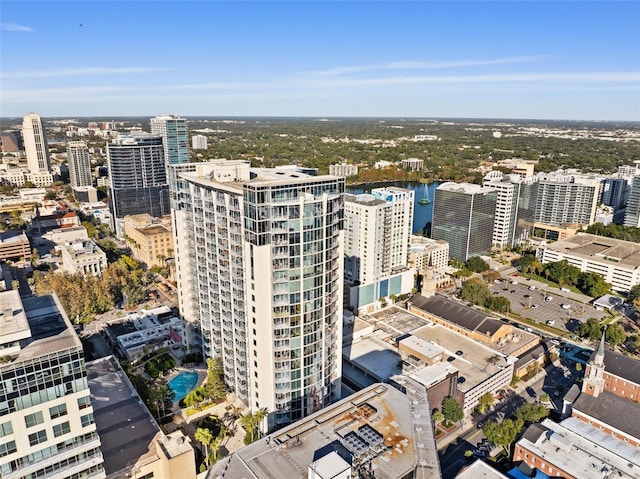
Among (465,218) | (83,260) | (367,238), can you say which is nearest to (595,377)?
(367,238)

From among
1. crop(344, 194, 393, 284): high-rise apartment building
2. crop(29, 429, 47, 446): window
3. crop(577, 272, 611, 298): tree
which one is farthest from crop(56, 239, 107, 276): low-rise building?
crop(577, 272, 611, 298): tree

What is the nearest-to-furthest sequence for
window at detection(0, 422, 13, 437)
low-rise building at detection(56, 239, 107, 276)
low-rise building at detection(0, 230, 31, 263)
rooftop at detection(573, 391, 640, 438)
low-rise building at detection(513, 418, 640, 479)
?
1. window at detection(0, 422, 13, 437)
2. low-rise building at detection(513, 418, 640, 479)
3. rooftop at detection(573, 391, 640, 438)
4. low-rise building at detection(56, 239, 107, 276)
5. low-rise building at detection(0, 230, 31, 263)

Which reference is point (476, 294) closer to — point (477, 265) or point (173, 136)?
point (477, 265)

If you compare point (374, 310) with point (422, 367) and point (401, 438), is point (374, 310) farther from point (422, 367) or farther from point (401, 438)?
point (401, 438)

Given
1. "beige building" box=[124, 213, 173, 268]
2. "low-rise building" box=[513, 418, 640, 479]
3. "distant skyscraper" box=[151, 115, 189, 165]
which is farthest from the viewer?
"distant skyscraper" box=[151, 115, 189, 165]

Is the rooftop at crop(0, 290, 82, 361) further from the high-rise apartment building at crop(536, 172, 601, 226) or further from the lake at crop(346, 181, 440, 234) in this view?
the high-rise apartment building at crop(536, 172, 601, 226)

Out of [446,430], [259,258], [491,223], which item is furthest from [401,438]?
[491,223]
